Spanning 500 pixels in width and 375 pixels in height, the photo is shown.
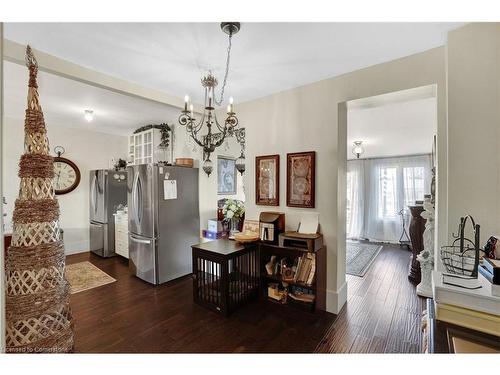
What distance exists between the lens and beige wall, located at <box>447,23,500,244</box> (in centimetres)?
136

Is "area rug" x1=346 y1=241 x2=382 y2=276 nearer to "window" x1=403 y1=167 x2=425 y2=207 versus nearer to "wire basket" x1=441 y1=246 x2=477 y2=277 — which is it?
"window" x1=403 y1=167 x2=425 y2=207

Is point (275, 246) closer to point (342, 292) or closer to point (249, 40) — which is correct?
point (342, 292)

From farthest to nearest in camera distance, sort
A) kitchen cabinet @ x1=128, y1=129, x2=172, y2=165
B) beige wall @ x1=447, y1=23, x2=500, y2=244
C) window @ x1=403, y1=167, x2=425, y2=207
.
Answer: window @ x1=403, y1=167, x2=425, y2=207, kitchen cabinet @ x1=128, y1=129, x2=172, y2=165, beige wall @ x1=447, y1=23, x2=500, y2=244

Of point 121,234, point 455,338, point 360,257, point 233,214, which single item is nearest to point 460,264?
point 455,338

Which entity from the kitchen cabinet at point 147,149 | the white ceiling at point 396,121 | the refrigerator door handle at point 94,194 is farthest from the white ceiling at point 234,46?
the refrigerator door handle at point 94,194

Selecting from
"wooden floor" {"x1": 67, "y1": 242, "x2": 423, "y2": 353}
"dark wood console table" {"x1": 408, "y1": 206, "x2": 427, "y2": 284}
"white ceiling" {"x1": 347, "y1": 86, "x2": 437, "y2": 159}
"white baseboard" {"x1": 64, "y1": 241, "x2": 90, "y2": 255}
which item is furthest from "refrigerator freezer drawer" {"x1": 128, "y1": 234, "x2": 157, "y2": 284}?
"dark wood console table" {"x1": 408, "y1": 206, "x2": 427, "y2": 284}

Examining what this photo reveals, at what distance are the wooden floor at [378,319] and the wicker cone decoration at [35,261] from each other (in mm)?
1715

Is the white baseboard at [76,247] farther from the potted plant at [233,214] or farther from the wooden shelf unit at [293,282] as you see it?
the wooden shelf unit at [293,282]

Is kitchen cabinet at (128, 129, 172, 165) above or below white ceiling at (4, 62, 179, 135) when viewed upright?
below

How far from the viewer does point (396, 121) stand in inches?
122

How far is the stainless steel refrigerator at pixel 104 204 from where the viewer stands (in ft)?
13.2

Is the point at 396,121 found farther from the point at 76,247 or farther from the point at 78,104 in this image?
the point at 76,247

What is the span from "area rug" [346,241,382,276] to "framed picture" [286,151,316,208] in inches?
71.8

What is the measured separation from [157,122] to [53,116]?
1.58m
